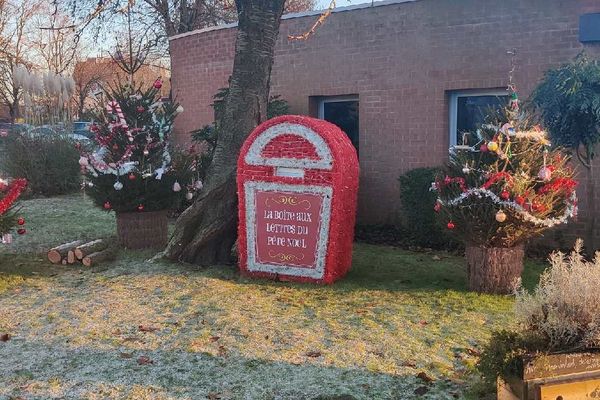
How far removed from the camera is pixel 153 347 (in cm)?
471

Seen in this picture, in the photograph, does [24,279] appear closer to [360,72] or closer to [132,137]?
[132,137]

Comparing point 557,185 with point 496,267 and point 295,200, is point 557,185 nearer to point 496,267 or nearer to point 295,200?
point 496,267

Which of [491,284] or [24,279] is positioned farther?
[24,279]

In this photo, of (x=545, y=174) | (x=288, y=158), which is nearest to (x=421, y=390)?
(x=545, y=174)

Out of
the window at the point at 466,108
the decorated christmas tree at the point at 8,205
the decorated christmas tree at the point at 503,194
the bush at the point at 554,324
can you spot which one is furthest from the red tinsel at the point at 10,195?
the window at the point at 466,108

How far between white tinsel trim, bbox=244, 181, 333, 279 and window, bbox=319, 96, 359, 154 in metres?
4.28

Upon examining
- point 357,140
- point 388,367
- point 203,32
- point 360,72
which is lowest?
point 388,367

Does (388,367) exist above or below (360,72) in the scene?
below

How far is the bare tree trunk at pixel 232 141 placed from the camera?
24.7 ft

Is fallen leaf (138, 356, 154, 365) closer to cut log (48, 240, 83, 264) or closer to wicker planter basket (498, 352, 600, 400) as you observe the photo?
wicker planter basket (498, 352, 600, 400)

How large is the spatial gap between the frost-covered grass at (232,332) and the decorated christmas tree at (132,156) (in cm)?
97

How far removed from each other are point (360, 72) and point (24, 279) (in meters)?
6.14

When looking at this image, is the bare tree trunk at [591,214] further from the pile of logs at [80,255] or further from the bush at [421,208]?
the pile of logs at [80,255]

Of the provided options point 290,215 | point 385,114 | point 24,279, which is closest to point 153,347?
point 290,215
